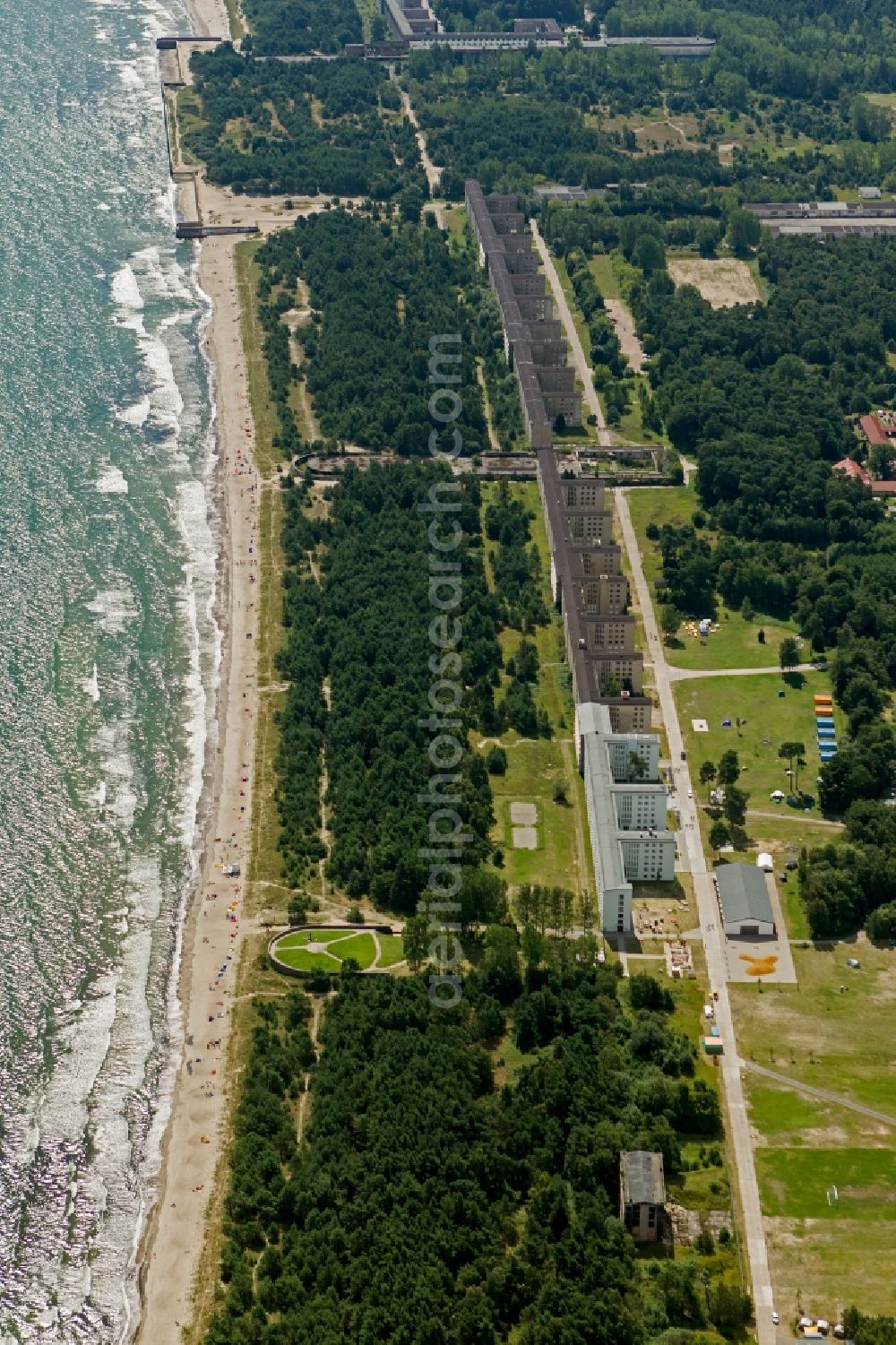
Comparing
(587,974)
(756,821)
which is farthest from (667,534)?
(587,974)

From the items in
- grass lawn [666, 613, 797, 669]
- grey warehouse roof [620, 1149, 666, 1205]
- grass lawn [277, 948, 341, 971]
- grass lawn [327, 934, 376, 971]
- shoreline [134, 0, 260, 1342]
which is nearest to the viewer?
grey warehouse roof [620, 1149, 666, 1205]

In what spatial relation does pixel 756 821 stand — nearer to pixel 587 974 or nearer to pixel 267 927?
pixel 587 974

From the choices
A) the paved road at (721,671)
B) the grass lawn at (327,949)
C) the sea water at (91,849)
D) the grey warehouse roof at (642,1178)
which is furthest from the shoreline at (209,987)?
the paved road at (721,671)

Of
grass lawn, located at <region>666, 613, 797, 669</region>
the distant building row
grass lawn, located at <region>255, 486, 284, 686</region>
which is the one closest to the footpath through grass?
the distant building row

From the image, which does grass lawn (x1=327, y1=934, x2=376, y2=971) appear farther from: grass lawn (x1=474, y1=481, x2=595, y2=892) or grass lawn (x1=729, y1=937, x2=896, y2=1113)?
grass lawn (x1=729, y1=937, x2=896, y2=1113)

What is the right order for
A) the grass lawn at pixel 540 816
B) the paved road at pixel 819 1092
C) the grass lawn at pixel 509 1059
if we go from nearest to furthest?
1. the paved road at pixel 819 1092
2. the grass lawn at pixel 509 1059
3. the grass lawn at pixel 540 816

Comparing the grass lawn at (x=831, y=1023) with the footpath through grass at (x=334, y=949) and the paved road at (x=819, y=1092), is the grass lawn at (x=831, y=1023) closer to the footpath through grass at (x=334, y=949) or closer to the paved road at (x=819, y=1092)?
the paved road at (x=819, y=1092)
